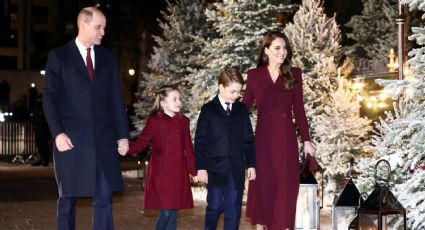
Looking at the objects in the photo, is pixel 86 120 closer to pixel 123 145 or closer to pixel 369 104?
pixel 123 145

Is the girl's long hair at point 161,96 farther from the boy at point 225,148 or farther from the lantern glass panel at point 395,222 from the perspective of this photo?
the lantern glass panel at point 395,222

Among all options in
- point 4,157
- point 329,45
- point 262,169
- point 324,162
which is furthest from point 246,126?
point 4,157

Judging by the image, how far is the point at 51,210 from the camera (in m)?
14.5

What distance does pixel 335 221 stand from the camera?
33.4 ft

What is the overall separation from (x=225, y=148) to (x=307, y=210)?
188 cm

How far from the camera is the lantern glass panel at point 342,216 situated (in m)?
10.2

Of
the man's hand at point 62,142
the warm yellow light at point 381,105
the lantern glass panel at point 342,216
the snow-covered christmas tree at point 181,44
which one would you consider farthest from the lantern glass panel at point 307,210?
the warm yellow light at point 381,105

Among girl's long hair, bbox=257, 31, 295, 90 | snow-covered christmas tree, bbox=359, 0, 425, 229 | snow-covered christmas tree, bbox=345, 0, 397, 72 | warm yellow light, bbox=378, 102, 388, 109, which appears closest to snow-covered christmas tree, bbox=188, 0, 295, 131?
warm yellow light, bbox=378, 102, 388, 109

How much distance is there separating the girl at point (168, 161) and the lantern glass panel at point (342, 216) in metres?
1.62

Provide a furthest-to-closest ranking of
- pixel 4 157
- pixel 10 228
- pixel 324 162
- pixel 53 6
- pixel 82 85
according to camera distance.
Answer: pixel 53 6
pixel 4 157
pixel 324 162
pixel 10 228
pixel 82 85

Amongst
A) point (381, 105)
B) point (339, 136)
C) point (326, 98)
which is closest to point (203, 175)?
point (339, 136)

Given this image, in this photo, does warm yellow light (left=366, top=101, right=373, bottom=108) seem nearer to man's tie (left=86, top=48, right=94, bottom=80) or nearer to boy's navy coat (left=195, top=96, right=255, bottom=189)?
boy's navy coat (left=195, top=96, right=255, bottom=189)

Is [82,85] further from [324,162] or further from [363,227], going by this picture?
[324,162]

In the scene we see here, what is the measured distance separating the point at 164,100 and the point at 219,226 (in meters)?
3.25
